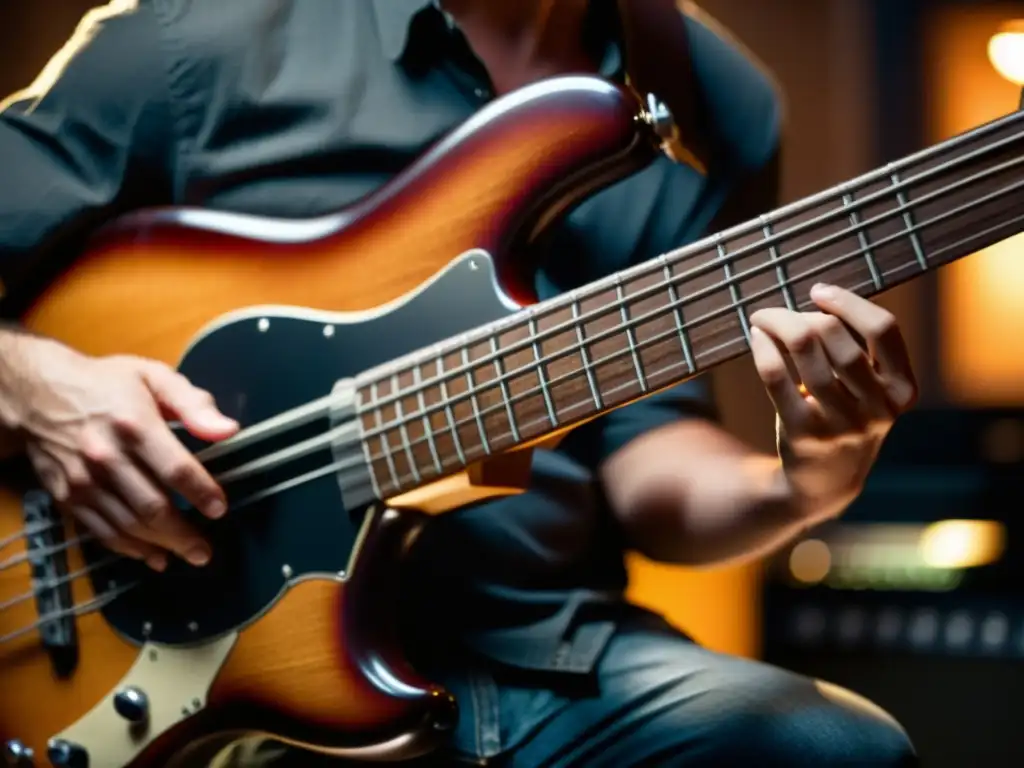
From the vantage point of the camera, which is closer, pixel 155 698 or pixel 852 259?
pixel 852 259

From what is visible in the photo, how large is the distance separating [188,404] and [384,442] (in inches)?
5.1

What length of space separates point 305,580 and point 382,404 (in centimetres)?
12

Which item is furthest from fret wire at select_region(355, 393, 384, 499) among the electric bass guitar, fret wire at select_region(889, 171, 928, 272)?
fret wire at select_region(889, 171, 928, 272)

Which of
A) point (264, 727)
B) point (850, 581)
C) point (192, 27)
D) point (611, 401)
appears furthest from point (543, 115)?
point (850, 581)

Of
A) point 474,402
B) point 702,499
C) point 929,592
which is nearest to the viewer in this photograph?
point 474,402

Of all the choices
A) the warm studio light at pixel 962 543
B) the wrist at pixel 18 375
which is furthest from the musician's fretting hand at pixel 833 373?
the warm studio light at pixel 962 543

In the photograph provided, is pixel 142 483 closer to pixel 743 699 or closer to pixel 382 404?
pixel 382 404

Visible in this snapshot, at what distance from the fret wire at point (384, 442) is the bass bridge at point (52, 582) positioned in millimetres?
250

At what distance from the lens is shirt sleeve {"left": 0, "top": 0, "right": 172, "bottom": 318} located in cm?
89

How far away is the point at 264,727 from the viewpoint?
0.78 m

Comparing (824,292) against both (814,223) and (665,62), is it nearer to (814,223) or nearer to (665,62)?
(814,223)

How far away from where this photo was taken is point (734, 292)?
2.17 ft

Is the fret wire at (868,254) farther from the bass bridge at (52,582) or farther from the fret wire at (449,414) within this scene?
the bass bridge at (52,582)

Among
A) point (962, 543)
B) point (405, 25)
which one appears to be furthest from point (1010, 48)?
point (405, 25)
